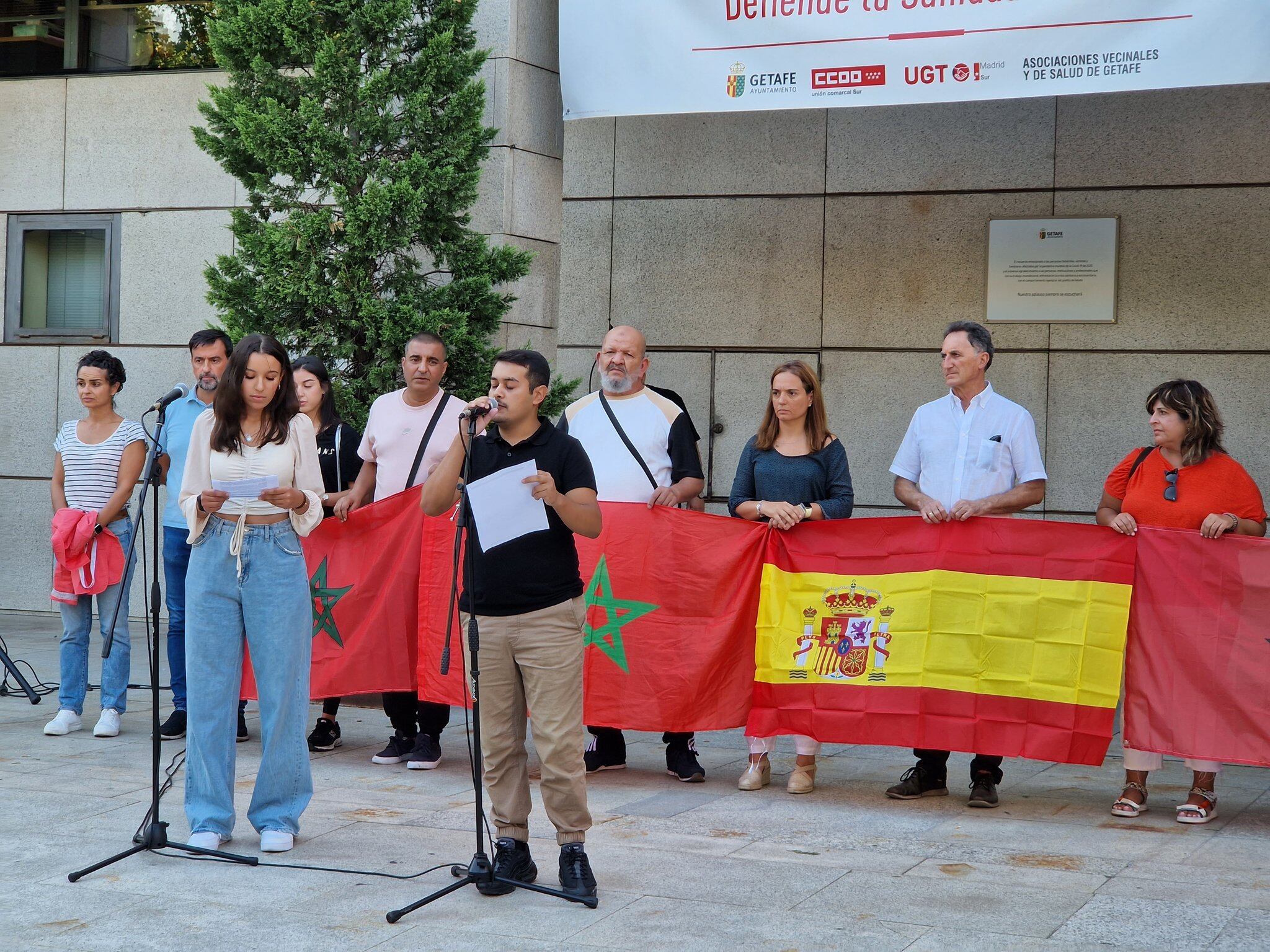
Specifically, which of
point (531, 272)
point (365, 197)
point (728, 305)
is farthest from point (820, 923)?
point (531, 272)

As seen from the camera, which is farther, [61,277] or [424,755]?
[61,277]

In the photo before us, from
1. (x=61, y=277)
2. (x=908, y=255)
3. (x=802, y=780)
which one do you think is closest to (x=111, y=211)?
(x=61, y=277)

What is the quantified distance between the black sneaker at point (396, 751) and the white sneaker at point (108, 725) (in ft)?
5.13

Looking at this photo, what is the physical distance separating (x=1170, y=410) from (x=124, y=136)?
968cm

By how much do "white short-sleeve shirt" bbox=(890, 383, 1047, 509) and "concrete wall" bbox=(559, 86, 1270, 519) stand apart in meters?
2.99

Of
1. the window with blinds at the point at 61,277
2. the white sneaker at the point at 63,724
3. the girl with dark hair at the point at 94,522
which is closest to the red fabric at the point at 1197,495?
the girl with dark hair at the point at 94,522

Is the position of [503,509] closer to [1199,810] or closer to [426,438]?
[426,438]

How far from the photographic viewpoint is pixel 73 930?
4609mm

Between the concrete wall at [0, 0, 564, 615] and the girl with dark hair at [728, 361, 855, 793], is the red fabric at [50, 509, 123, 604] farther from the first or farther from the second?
the concrete wall at [0, 0, 564, 615]

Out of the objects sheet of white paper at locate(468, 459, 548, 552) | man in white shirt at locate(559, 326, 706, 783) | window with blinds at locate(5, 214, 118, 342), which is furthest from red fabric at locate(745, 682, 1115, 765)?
window with blinds at locate(5, 214, 118, 342)

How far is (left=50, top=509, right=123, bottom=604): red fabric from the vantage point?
7961mm

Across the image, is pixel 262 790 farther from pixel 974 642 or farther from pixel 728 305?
pixel 728 305

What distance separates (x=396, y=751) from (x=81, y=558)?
2.13m

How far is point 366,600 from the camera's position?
771 centimetres
